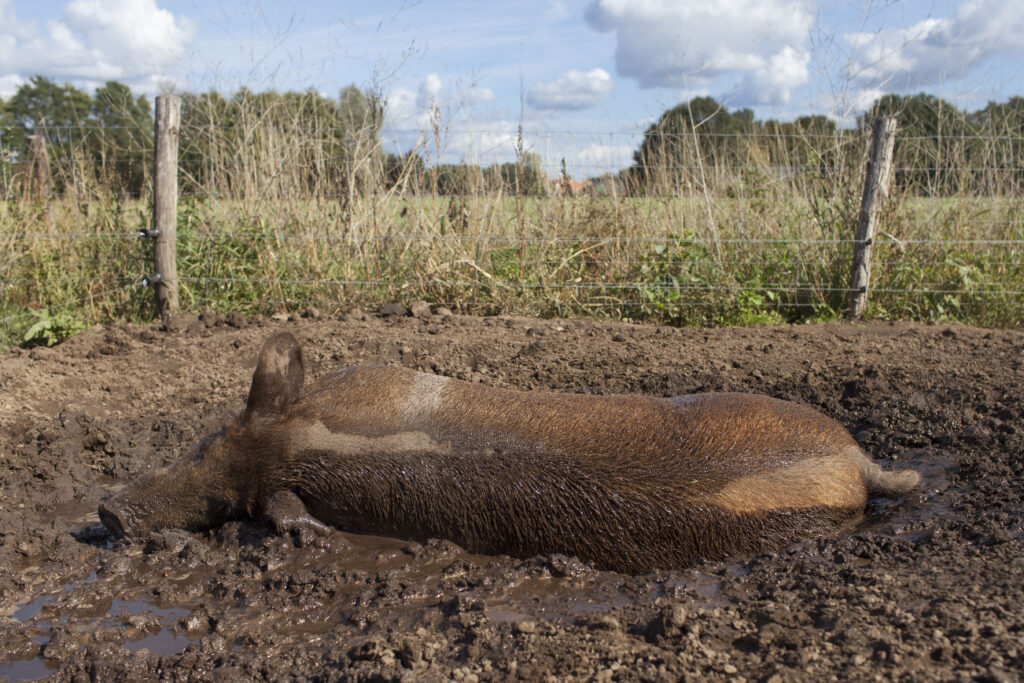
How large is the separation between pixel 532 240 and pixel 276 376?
4487 mm

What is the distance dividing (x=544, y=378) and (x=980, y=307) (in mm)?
4408

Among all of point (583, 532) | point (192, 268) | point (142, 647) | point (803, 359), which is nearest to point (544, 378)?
point (803, 359)

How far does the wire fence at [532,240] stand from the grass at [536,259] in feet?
0.07

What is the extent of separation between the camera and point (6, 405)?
489cm

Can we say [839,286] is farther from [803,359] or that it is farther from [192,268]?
[192,268]

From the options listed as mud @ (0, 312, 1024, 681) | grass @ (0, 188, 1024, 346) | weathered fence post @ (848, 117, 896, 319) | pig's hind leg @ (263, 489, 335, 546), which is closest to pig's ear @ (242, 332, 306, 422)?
pig's hind leg @ (263, 489, 335, 546)

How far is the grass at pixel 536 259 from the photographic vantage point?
288 inches

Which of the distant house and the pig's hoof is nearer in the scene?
the pig's hoof

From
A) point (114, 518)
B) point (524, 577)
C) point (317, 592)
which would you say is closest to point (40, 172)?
point (114, 518)

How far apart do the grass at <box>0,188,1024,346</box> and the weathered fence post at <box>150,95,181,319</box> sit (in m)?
0.21

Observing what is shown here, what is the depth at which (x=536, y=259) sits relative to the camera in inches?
300

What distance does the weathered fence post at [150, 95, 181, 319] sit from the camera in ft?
23.8

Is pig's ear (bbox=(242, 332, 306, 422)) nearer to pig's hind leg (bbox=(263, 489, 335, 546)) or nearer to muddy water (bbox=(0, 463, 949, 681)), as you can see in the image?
pig's hind leg (bbox=(263, 489, 335, 546))

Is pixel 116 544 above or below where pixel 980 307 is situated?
below
